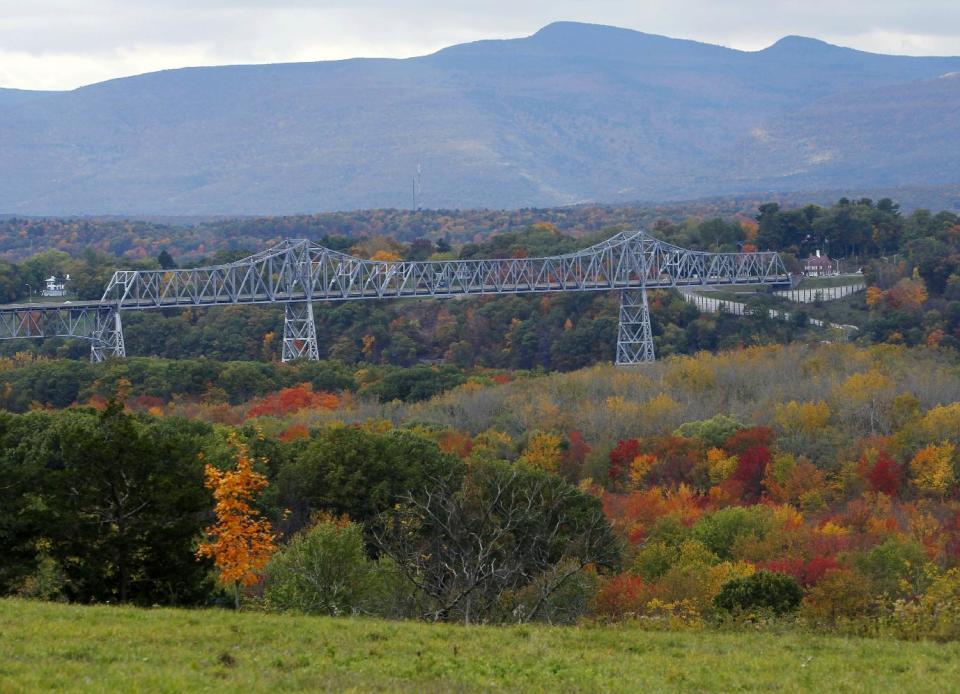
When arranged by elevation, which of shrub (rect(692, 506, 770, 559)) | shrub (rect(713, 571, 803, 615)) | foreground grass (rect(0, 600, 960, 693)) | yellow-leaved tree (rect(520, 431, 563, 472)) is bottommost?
yellow-leaved tree (rect(520, 431, 563, 472))

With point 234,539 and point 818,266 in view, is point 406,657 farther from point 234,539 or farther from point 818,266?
point 818,266

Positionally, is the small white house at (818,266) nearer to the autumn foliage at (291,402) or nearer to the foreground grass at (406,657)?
the autumn foliage at (291,402)

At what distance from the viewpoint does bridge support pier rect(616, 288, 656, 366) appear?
10456 centimetres

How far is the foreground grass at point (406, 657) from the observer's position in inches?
809

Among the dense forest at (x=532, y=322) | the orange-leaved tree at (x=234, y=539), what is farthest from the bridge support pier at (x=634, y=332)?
the orange-leaved tree at (x=234, y=539)

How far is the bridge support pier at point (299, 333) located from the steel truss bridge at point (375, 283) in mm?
110

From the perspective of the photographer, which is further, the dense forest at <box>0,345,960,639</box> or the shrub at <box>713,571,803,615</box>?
the shrub at <box>713,571,803,615</box>

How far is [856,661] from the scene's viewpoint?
74.8 ft

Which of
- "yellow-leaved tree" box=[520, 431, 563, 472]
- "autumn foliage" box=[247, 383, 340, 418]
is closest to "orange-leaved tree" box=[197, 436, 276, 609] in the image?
"yellow-leaved tree" box=[520, 431, 563, 472]

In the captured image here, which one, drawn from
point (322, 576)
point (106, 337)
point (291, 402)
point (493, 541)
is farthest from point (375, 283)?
point (493, 541)

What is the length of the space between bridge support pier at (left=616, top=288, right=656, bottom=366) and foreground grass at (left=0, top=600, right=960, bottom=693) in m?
77.2

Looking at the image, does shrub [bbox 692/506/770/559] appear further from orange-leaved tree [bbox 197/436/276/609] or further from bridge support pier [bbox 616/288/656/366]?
bridge support pier [bbox 616/288/656/366]

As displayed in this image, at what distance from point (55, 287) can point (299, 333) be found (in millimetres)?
24521

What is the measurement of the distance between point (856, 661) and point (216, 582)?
13.6m
